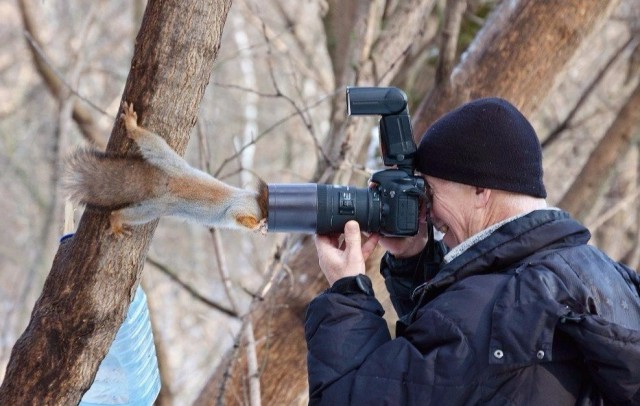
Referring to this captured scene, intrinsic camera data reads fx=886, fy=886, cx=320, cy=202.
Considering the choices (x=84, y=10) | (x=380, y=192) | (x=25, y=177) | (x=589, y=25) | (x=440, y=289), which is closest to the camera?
(x=440, y=289)

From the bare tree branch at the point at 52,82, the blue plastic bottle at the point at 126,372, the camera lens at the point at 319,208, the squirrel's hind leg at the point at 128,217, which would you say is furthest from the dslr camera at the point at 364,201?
the bare tree branch at the point at 52,82

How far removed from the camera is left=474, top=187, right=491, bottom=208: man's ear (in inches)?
77.9

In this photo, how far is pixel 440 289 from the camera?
1.88 metres

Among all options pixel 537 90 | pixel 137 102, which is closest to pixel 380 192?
pixel 137 102

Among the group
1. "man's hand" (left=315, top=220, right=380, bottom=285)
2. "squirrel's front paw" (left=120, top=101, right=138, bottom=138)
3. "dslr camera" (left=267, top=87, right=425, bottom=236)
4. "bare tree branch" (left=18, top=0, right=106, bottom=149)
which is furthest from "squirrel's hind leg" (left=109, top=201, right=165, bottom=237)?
"bare tree branch" (left=18, top=0, right=106, bottom=149)

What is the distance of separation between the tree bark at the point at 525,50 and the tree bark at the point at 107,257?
1.58 metres

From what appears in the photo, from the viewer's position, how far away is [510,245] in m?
1.85

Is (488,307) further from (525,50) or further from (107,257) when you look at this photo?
(525,50)

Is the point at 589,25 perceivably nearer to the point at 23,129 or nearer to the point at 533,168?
the point at 533,168

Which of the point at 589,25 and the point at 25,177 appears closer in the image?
the point at 589,25

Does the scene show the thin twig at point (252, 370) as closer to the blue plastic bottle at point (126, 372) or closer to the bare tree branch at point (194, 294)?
the bare tree branch at point (194, 294)

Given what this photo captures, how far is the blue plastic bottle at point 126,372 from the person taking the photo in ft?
7.34

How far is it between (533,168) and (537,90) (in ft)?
4.79

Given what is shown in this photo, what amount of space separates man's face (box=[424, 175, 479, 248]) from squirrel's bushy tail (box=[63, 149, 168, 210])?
642 mm
